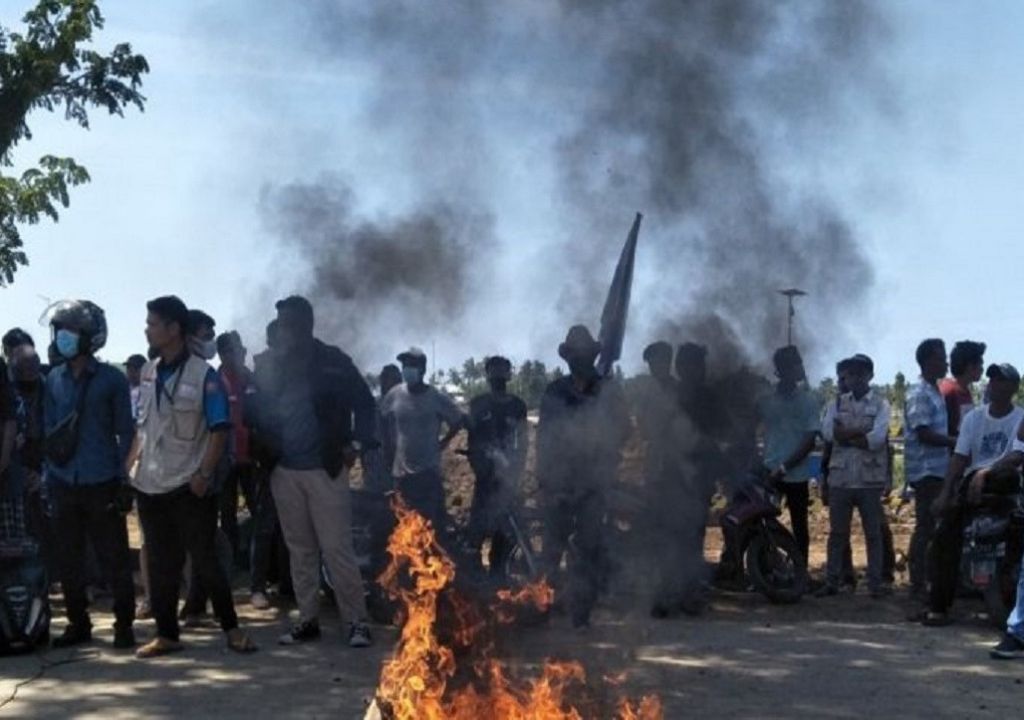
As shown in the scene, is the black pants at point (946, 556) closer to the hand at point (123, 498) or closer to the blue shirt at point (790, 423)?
the blue shirt at point (790, 423)

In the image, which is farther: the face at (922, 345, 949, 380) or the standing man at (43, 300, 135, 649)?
the face at (922, 345, 949, 380)

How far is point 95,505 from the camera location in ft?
25.3

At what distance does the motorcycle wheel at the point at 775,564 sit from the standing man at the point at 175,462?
373cm

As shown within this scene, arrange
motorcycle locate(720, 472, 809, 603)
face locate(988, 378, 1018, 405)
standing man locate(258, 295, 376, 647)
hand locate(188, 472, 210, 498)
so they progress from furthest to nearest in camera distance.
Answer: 1. motorcycle locate(720, 472, 809, 603)
2. face locate(988, 378, 1018, 405)
3. standing man locate(258, 295, 376, 647)
4. hand locate(188, 472, 210, 498)

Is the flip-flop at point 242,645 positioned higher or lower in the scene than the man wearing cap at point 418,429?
lower

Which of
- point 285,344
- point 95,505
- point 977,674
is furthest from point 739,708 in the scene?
point 95,505

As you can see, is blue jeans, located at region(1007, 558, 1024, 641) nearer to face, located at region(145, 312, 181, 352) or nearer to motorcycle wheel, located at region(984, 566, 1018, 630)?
motorcycle wheel, located at region(984, 566, 1018, 630)

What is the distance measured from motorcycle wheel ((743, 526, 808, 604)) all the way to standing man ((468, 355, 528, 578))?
71.4 inches

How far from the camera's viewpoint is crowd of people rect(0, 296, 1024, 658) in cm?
754

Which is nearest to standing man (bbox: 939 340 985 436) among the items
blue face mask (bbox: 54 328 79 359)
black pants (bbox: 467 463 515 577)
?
black pants (bbox: 467 463 515 577)

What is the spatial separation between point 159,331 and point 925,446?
5.27m

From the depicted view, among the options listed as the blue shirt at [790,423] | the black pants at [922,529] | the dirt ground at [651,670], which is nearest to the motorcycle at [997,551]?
the dirt ground at [651,670]

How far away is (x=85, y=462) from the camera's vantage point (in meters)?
7.67

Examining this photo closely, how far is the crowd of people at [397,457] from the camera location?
754 centimetres
